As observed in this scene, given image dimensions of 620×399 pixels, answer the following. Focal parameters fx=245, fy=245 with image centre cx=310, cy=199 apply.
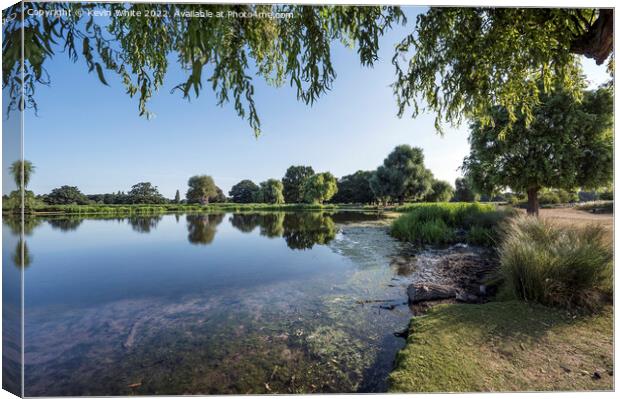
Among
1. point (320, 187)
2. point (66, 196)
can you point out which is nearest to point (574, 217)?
point (66, 196)

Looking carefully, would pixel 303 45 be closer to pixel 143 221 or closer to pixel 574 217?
pixel 574 217

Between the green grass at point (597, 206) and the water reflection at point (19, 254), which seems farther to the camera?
the green grass at point (597, 206)

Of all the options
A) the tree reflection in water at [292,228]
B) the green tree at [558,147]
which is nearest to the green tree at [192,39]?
the green tree at [558,147]

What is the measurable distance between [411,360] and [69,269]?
7.16 m

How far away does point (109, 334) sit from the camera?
8.70ft

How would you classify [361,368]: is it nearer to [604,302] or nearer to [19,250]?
[604,302]

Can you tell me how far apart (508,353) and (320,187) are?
27.5 ft

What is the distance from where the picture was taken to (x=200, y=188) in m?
4.29

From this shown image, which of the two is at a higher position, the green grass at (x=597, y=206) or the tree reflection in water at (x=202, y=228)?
the green grass at (x=597, y=206)

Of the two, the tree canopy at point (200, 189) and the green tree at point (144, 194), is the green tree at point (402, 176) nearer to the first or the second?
the tree canopy at point (200, 189)

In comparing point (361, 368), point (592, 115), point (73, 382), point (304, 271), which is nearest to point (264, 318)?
point (361, 368)

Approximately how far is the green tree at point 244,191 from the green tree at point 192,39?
3.22 metres

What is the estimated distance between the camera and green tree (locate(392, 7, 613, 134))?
2299mm

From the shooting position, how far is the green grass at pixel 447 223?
6824mm
